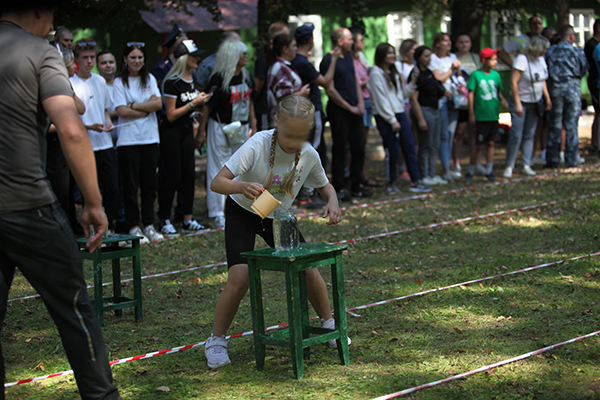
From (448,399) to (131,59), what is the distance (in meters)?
5.79

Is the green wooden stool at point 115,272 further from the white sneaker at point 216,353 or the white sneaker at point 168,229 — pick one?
the white sneaker at point 168,229

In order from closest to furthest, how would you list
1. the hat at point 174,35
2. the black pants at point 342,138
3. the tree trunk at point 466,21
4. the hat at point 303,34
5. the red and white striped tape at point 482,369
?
the red and white striped tape at point 482,369 < the hat at point 174,35 < the hat at point 303,34 < the black pants at point 342,138 < the tree trunk at point 466,21

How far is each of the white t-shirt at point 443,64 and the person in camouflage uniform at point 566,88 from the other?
194 cm

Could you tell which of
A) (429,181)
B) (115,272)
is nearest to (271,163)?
(115,272)

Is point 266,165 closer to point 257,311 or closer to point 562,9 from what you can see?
point 257,311

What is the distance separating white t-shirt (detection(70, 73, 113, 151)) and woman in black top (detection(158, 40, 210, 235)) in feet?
2.74

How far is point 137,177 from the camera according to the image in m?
7.88

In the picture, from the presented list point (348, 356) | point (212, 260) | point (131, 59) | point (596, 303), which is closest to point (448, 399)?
point (348, 356)

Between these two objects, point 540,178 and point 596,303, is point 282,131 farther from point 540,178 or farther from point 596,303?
point 540,178

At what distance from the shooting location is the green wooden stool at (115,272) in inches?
194

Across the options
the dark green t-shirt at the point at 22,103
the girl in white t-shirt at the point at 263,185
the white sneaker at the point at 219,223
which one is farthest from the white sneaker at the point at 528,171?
the dark green t-shirt at the point at 22,103

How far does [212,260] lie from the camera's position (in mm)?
6984

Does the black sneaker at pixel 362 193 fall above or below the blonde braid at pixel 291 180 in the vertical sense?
below

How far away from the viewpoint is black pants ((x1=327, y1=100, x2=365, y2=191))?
385 inches
